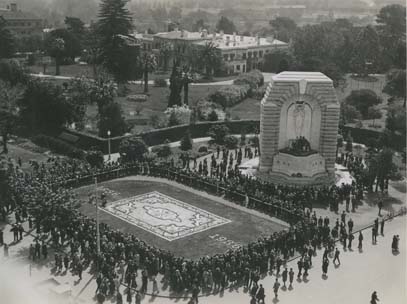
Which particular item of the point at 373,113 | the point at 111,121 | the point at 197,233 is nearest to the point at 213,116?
the point at 111,121

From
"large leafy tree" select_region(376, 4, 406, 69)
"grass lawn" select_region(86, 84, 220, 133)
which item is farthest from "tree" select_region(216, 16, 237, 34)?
"grass lawn" select_region(86, 84, 220, 133)

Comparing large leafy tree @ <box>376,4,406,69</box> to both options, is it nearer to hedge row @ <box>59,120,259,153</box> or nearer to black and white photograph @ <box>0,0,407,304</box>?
black and white photograph @ <box>0,0,407,304</box>

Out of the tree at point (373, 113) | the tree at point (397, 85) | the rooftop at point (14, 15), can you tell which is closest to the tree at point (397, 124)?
the tree at point (373, 113)

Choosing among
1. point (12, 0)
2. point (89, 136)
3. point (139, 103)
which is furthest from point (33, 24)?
point (89, 136)

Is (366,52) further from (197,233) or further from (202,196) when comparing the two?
(197,233)

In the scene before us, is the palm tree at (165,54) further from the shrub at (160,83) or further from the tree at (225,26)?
the tree at (225,26)
